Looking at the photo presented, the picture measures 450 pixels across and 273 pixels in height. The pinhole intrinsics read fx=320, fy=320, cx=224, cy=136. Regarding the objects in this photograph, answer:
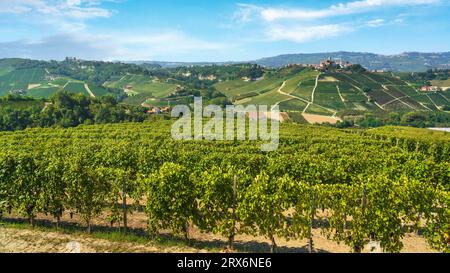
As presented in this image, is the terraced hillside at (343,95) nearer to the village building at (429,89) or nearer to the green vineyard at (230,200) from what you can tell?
the village building at (429,89)

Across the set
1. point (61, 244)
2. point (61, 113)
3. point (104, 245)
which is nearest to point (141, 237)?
point (104, 245)

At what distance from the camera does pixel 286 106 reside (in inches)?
5728

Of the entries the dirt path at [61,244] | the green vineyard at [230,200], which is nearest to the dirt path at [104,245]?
the dirt path at [61,244]

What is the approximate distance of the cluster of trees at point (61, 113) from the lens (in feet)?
263

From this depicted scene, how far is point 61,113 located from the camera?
286 feet

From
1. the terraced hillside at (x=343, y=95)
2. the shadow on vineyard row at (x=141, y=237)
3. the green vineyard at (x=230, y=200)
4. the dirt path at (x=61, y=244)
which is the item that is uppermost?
the terraced hillside at (x=343, y=95)

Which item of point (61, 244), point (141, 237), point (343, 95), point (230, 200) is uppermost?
point (343, 95)

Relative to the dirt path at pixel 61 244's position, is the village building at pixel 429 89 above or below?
above

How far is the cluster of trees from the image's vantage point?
8031cm

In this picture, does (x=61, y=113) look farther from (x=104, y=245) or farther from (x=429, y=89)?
(x=429, y=89)

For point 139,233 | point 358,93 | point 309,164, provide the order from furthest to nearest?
point 358,93, point 309,164, point 139,233

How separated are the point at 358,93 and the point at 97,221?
535 ft
